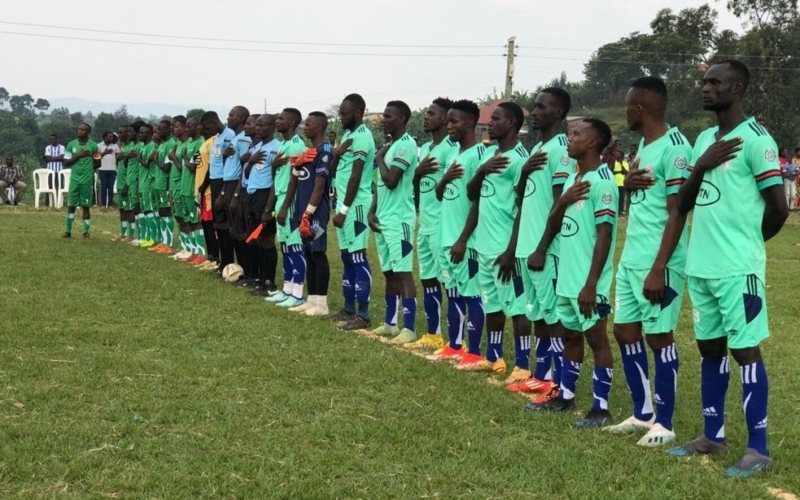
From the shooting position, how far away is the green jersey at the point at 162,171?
14.6 m

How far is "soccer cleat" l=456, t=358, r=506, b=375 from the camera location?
7285 mm

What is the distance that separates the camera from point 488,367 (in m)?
7.33

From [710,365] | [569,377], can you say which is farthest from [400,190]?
[710,365]

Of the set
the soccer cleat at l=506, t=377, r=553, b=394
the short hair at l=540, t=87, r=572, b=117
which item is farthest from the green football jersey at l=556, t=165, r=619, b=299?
the soccer cleat at l=506, t=377, r=553, b=394

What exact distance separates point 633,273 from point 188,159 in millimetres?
9839

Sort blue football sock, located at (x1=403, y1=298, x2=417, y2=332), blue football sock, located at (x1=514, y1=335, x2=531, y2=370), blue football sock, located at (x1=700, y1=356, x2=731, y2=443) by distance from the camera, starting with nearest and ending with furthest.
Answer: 1. blue football sock, located at (x1=700, y1=356, x2=731, y2=443)
2. blue football sock, located at (x1=514, y1=335, x2=531, y2=370)
3. blue football sock, located at (x1=403, y1=298, x2=417, y2=332)

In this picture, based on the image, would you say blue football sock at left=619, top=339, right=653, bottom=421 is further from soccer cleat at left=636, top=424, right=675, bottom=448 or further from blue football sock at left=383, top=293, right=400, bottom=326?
blue football sock at left=383, top=293, right=400, bottom=326

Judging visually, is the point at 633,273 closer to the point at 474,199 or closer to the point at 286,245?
the point at 474,199

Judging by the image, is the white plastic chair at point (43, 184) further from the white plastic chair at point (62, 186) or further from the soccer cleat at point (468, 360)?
the soccer cleat at point (468, 360)

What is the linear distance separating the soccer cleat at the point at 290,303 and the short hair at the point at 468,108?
3683mm

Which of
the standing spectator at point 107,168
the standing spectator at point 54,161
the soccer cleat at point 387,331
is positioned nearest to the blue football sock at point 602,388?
the soccer cleat at point 387,331

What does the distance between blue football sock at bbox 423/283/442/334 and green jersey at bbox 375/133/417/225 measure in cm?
78

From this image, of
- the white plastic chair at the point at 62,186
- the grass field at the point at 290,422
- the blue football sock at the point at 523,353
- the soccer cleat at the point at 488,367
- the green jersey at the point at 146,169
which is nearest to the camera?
the grass field at the point at 290,422

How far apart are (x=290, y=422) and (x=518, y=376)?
2.15 meters
